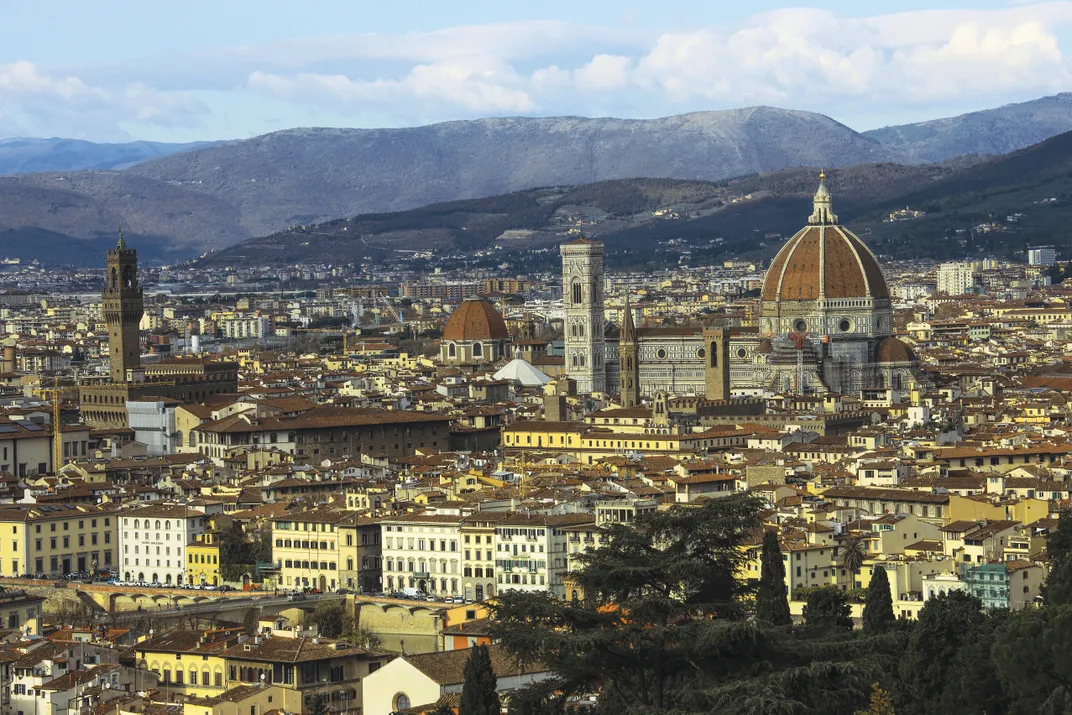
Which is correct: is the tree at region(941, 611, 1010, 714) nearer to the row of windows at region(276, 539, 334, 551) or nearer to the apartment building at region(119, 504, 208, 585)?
the row of windows at region(276, 539, 334, 551)

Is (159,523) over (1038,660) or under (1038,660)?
under

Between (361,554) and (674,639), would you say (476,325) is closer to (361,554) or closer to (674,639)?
(361,554)

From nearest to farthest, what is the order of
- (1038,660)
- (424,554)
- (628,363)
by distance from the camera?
(1038,660) < (424,554) < (628,363)

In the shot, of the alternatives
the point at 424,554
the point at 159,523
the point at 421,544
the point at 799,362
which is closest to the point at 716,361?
the point at 799,362

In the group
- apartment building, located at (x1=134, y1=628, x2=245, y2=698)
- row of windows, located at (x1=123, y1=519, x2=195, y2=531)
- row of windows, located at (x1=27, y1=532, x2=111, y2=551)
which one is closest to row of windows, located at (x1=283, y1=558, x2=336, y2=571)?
row of windows, located at (x1=123, y1=519, x2=195, y2=531)

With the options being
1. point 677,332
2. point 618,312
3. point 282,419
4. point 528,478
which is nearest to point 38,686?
point 528,478

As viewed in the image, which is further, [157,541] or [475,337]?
[475,337]

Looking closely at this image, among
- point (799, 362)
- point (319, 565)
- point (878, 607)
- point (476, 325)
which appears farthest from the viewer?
point (476, 325)

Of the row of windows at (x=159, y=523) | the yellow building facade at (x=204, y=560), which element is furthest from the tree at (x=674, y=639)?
the row of windows at (x=159, y=523)
